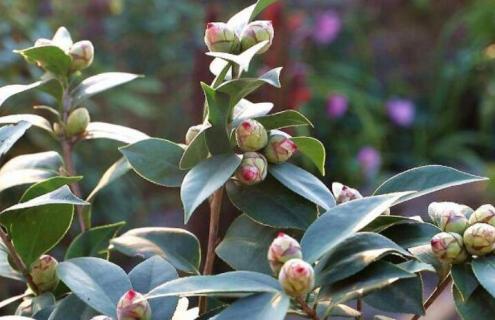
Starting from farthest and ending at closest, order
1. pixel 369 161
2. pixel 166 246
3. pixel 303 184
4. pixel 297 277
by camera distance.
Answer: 1. pixel 369 161
2. pixel 166 246
3. pixel 303 184
4. pixel 297 277

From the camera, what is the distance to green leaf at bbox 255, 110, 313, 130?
60 cm

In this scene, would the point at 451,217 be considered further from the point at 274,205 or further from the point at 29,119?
the point at 29,119

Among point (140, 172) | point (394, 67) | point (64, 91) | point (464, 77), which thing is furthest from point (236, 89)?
point (394, 67)

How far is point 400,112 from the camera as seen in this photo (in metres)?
3.80

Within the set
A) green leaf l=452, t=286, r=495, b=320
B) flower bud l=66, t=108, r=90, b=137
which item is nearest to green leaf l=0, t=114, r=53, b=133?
flower bud l=66, t=108, r=90, b=137

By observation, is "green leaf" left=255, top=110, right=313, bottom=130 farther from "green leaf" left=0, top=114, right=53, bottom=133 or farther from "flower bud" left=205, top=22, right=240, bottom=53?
"green leaf" left=0, top=114, right=53, bottom=133

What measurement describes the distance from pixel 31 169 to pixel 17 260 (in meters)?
0.13

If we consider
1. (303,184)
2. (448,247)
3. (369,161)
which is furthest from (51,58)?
(369,161)

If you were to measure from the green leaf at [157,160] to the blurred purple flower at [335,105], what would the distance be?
3010mm

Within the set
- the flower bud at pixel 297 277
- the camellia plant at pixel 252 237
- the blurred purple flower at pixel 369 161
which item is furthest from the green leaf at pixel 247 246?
the blurred purple flower at pixel 369 161

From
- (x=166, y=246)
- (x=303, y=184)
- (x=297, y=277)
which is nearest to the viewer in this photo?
(x=297, y=277)

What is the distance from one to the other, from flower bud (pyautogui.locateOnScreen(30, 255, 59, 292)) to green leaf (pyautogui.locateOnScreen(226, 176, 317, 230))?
148 mm

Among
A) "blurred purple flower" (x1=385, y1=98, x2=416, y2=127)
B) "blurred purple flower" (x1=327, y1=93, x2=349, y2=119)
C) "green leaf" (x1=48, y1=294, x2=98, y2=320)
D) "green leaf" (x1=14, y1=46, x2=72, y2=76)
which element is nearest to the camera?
"green leaf" (x1=48, y1=294, x2=98, y2=320)

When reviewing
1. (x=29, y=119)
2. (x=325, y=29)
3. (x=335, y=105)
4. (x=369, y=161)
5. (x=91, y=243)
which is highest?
(x=29, y=119)
